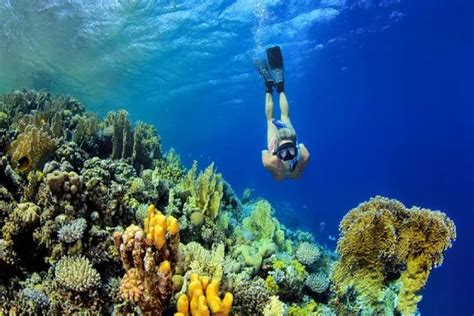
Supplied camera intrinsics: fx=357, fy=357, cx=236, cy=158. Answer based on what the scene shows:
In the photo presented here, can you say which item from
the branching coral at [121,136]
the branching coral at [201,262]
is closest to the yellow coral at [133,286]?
the branching coral at [201,262]

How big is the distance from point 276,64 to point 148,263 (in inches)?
321

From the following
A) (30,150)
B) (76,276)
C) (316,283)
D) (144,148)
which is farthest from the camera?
(144,148)

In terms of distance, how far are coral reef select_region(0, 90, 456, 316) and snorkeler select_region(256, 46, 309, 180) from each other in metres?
1.33

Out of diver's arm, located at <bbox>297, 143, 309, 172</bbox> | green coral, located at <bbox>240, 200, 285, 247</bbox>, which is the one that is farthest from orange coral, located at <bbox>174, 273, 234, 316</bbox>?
diver's arm, located at <bbox>297, 143, 309, 172</bbox>

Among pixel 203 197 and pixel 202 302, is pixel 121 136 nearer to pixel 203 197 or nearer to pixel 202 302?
pixel 203 197

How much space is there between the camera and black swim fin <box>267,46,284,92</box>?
32.4 ft

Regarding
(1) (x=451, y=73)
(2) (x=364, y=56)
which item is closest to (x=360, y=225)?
(2) (x=364, y=56)

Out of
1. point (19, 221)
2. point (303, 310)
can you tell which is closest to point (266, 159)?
point (303, 310)

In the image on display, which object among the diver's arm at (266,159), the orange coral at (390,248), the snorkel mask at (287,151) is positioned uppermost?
the diver's arm at (266,159)

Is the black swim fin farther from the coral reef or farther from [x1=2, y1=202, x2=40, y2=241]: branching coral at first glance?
[x1=2, y1=202, x2=40, y2=241]: branching coral

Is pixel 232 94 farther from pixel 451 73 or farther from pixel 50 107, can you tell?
pixel 50 107

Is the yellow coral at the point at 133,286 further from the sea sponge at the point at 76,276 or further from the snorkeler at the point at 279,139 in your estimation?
the snorkeler at the point at 279,139

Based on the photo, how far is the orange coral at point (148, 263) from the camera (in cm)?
286

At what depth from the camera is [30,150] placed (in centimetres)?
515
